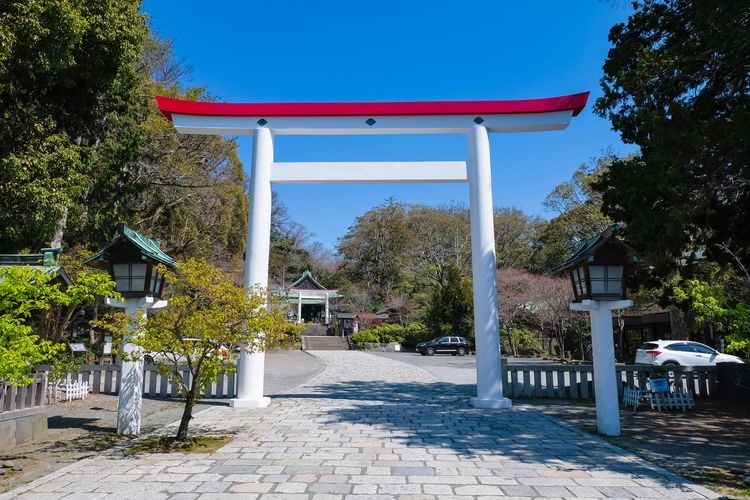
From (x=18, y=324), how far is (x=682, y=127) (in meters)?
9.20

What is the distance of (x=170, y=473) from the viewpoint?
17.0ft

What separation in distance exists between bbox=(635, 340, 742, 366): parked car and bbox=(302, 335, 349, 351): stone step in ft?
76.6

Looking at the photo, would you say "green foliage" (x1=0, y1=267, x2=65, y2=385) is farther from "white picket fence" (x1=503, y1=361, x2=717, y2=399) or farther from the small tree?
"white picket fence" (x1=503, y1=361, x2=717, y2=399)

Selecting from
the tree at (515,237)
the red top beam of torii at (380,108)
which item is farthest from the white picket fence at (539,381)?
the tree at (515,237)

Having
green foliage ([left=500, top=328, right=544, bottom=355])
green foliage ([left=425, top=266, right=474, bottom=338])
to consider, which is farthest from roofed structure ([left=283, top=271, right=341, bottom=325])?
green foliage ([left=500, top=328, right=544, bottom=355])

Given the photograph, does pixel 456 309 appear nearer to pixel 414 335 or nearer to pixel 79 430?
pixel 414 335

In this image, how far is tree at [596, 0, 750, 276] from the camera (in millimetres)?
7004

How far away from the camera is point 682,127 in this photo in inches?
293

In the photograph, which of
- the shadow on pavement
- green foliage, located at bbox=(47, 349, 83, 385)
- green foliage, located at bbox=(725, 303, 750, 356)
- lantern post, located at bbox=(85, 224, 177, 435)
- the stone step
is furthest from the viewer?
the stone step

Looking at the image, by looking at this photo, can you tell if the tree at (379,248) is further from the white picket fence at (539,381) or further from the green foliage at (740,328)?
the green foliage at (740,328)

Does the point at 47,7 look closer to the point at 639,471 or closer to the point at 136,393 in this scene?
the point at 136,393

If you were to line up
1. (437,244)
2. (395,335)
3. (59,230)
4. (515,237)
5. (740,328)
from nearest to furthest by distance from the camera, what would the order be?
(740,328) < (59,230) < (395,335) < (515,237) < (437,244)

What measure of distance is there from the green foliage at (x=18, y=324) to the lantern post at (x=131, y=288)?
2.10m

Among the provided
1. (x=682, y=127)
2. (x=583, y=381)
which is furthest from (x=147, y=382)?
(x=682, y=127)
